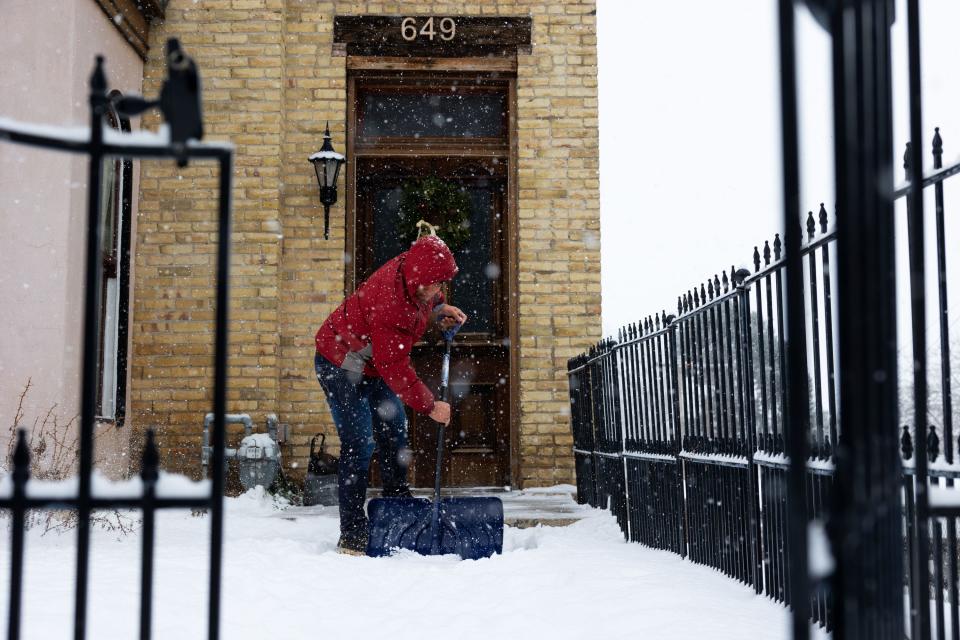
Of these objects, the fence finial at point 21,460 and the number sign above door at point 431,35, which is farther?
the number sign above door at point 431,35

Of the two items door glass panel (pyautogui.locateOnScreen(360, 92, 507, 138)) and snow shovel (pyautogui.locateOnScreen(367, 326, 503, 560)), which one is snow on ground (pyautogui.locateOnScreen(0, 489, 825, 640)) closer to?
snow shovel (pyautogui.locateOnScreen(367, 326, 503, 560))

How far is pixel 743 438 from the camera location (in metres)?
4.29

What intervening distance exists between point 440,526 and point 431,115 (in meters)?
4.50

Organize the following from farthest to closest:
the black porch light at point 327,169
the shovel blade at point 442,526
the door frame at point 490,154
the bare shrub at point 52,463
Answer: the door frame at point 490,154
the black porch light at point 327,169
the bare shrub at point 52,463
the shovel blade at point 442,526

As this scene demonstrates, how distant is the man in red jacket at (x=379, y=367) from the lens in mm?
5145

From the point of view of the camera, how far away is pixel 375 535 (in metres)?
5.32

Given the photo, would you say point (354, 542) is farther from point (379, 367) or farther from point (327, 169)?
point (327, 169)

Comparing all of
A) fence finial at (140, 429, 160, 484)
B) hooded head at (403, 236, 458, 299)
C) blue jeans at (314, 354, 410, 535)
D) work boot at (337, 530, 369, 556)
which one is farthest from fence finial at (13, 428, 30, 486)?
work boot at (337, 530, 369, 556)

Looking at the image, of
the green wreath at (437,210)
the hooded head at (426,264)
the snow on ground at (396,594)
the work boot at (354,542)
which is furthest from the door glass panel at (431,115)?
the work boot at (354,542)

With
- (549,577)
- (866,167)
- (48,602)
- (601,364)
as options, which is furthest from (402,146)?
(866,167)

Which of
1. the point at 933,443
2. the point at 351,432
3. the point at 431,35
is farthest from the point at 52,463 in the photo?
the point at 933,443

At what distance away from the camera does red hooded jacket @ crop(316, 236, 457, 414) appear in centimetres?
512

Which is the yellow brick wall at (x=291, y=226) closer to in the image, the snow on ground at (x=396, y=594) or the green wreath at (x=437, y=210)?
the green wreath at (x=437, y=210)

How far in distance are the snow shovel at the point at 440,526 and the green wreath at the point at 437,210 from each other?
3.56 meters
